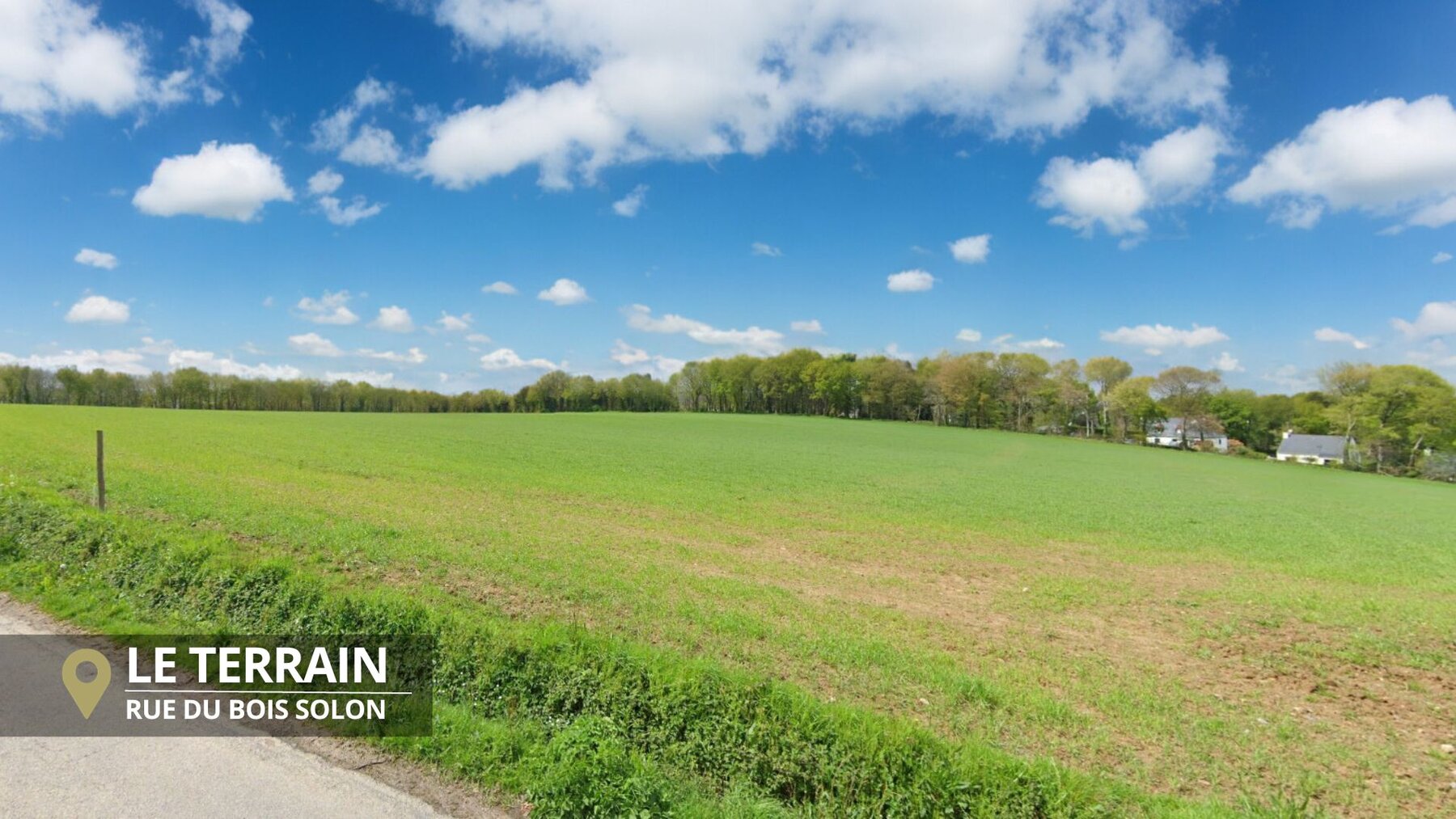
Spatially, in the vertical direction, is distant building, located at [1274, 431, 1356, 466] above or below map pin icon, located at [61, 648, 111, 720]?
below

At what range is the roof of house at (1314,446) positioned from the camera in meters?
91.9

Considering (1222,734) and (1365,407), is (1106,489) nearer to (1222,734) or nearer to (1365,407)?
(1222,734)

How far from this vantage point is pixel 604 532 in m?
15.6

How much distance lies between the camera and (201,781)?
461 centimetres

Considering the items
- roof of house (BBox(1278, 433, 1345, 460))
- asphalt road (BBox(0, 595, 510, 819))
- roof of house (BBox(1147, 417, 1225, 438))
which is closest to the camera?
asphalt road (BBox(0, 595, 510, 819))

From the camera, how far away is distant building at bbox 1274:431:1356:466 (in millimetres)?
91062

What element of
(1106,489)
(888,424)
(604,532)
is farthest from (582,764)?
(888,424)

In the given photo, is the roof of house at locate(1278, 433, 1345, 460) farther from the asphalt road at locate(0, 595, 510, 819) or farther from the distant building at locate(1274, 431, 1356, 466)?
the asphalt road at locate(0, 595, 510, 819)

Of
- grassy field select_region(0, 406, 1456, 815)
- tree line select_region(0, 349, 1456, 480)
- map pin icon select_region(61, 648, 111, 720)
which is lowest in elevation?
grassy field select_region(0, 406, 1456, 815)
